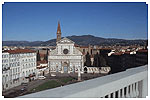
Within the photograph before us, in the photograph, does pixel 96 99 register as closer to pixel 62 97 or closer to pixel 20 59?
pixel 62 97

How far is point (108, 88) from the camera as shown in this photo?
20.3 inches

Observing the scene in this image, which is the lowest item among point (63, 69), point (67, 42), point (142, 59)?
point (63, 69)

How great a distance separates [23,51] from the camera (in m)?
5.15

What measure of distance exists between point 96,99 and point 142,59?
7845 millimetres

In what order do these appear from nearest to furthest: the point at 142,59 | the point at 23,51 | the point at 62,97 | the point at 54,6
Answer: the point at 62,97
the point at 54,6
the point at 23,51
the point at 142,59

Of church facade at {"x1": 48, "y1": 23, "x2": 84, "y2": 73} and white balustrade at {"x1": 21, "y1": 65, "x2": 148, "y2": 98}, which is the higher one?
white balustrade at {"x1": 21, "y1": 65, "x2": 148, "y2": 98}

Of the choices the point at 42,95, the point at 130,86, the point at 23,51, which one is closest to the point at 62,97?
the point at 42,95

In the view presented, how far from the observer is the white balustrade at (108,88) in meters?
0.41

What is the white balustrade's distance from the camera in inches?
16.2

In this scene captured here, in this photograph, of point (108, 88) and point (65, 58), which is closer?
point (108, 88)

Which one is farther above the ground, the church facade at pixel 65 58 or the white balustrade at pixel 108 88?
the white balustrade at pixel 108 88

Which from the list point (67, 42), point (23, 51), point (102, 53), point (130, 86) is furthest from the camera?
point (102, 53)

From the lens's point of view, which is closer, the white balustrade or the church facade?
the white balustrade

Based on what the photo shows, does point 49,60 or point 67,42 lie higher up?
point 67,42
